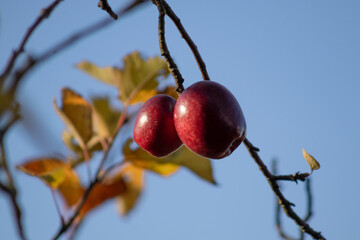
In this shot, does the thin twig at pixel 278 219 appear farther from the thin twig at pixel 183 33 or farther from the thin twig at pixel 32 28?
the thin twig at pixel 32 28

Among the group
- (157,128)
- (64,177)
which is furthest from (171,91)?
(64,177)

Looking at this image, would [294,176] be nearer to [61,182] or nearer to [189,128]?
[189,128]

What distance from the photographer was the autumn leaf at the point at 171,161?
142 centimetres

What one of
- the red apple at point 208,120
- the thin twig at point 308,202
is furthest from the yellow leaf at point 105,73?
the thin twig at point 308,202

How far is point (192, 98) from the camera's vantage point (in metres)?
1.07

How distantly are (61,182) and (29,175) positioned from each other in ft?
0.56

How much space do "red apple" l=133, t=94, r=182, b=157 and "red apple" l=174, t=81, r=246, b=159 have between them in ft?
0.34

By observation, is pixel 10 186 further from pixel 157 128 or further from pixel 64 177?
pixel 64 177

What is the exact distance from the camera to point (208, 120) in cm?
107

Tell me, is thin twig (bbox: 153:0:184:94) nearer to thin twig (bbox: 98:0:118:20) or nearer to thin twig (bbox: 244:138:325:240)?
thin twig (bbox: 98:0:118:20)

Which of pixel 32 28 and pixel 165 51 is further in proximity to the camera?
pixel 165 51

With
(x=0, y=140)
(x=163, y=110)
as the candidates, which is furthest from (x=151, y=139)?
(x=0, y=140)

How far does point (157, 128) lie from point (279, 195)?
1.40 feet

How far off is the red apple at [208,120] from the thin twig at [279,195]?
6 centimetres
